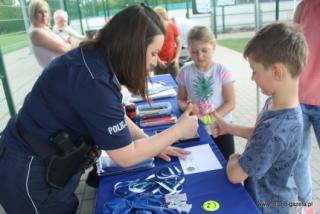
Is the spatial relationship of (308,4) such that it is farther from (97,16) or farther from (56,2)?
(97,16)

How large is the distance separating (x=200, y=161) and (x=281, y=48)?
0.62 m

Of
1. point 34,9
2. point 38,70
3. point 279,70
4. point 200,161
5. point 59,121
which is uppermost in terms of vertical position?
point 34,9

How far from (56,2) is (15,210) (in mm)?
8390

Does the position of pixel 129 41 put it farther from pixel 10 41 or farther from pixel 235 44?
pixel 235 44

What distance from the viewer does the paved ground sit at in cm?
278

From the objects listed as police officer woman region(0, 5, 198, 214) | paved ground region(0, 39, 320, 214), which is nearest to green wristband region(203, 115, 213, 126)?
police officer woman region(0, 5, 198, 214)

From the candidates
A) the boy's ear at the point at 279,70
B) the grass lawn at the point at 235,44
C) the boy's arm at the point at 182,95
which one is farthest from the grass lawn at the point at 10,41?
the grass lawn at the point at 235,44

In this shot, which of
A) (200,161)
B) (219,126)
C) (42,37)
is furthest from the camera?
(42,37)

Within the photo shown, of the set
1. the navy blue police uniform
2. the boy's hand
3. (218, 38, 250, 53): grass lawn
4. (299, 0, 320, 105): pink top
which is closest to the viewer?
the navy blue police uniform

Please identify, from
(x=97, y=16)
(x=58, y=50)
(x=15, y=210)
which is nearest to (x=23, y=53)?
(x=58, y=50)

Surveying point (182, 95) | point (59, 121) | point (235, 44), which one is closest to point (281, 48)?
point (59, 121)

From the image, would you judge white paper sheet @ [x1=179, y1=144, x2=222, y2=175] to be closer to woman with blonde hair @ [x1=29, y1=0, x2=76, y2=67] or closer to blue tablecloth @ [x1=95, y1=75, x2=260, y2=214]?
blue tablecloth @ [x1=95, y1=75, x2=260, y2=214]

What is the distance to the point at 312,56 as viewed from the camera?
1.88m

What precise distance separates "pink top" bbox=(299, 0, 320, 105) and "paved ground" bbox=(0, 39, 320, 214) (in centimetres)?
93
